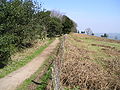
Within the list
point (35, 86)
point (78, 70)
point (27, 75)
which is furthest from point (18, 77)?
point (78, 70)

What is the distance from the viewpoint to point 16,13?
12.8 metres

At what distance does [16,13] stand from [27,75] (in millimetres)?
5609

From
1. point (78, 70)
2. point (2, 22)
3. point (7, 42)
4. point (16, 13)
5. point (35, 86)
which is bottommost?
point (35, 86)

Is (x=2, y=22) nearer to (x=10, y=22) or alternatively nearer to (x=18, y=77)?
(x=10, y=22)

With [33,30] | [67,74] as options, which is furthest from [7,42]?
[33,30]

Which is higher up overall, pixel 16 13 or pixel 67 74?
pixel 16 13

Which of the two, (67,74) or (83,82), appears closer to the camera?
(83,82)

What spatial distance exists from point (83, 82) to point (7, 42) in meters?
6.13

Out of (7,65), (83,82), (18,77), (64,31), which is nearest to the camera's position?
(83,82)

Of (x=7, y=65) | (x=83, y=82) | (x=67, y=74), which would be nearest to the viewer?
(x=83, y=82)

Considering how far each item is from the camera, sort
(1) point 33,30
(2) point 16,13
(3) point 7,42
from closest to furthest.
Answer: (3) point 7,42
(2) point 16,13
(1) point 33,30

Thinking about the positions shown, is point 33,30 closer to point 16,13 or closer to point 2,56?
point 16,13

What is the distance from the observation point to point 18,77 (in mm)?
9625

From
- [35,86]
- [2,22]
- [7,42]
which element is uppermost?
[2,22]
